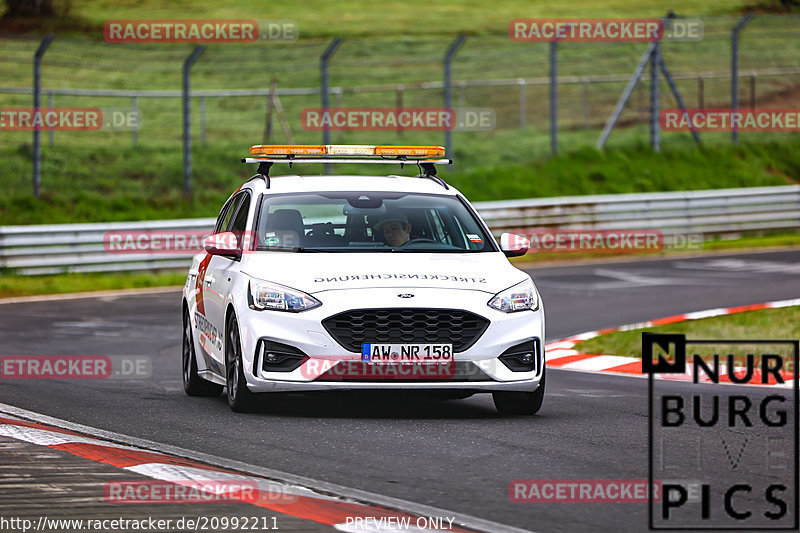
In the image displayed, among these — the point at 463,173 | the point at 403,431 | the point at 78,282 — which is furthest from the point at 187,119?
the point at 403,431

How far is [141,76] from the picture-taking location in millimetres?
46750

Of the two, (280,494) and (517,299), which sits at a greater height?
(517,299)

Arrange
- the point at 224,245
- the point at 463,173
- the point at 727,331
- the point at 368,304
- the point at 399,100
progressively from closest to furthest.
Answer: the point at 368,304 → the point at 224,245 → the point at 727,331 → the point at 463,173 → the point at 399,100

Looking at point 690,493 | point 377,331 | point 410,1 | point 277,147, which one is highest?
point 410,1

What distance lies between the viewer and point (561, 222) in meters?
28.6

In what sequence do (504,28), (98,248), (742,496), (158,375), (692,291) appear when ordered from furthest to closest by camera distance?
(504,28) < (98,248) < (692,291) < (158,375) < (742,496)

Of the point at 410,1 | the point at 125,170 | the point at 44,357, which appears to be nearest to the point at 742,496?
the point at 44,357

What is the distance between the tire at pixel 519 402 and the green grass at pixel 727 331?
14.9ft

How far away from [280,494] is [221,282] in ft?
12.5

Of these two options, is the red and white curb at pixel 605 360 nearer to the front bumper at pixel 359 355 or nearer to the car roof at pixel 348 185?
the car roof at pixel 348 185

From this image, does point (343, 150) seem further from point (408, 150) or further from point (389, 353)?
point (389, 353)

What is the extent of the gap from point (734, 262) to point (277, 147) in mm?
16371

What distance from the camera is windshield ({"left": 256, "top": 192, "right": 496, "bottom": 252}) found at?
431 inches

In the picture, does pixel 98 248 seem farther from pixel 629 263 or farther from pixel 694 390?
pixel 694 390
